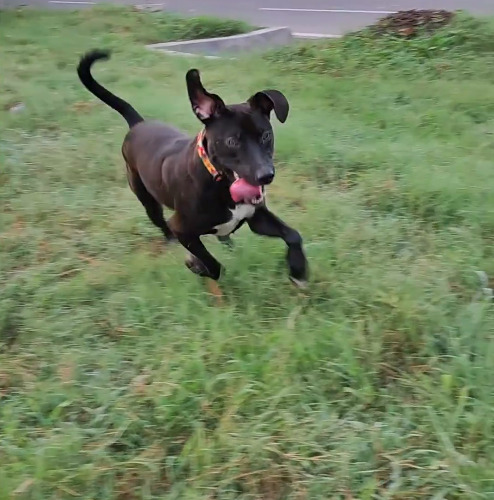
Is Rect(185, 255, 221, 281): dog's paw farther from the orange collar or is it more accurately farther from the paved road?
the paved road

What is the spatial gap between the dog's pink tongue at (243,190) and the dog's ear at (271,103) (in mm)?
338

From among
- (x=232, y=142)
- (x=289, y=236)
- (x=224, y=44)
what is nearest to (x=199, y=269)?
(x=289, y=236)

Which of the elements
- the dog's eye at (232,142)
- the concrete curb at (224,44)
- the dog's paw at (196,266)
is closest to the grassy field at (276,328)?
the dog's paw at (196,266)

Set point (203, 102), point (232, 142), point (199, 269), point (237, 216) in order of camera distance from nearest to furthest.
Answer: point (232, 142)
point (203, 102)
point (237, 216)
point (199, 269)

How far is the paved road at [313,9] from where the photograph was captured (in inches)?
450

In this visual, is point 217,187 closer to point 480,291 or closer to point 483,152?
point 480,291

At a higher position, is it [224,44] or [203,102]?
[203,102]

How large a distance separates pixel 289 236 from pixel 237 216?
0.28 meters

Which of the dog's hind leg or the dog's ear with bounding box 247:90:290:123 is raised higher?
the dog's ear with bounding box 247:90:290:123

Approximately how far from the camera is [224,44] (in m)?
10.3

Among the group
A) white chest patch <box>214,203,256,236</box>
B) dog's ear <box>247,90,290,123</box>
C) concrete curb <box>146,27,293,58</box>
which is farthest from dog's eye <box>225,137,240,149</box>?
concrete curb <box>146,27,293,58</box>

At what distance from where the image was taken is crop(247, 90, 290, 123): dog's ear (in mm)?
3438

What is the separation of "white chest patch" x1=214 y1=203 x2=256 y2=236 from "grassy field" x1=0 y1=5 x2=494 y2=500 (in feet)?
0.94

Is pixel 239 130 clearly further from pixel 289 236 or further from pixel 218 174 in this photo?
pixel 289 236
